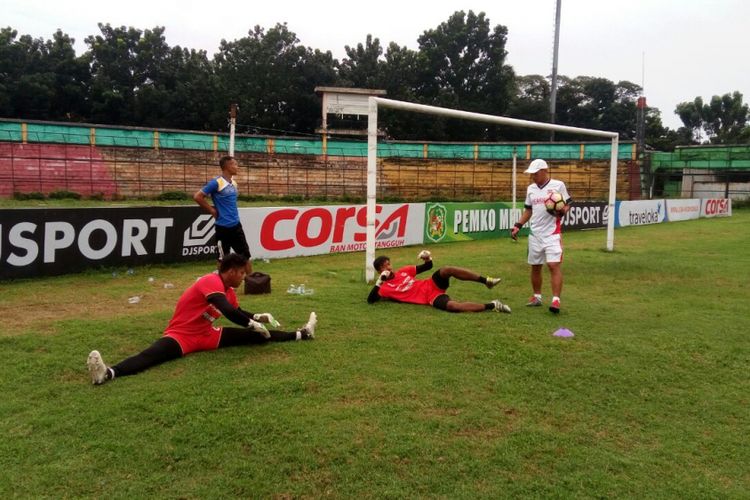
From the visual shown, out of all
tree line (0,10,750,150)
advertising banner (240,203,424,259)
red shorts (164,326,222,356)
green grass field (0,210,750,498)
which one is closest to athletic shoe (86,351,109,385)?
green grass field (0,210,750,498)

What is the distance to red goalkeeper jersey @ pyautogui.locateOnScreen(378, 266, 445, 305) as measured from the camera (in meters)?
6.88

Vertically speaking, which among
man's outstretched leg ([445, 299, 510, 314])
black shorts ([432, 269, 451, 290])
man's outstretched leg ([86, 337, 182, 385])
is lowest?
man's outstretched leg ([86, 337, 182, 385])

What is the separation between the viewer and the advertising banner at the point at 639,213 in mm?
22562

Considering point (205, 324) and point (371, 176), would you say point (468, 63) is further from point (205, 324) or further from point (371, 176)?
point (205, 324)

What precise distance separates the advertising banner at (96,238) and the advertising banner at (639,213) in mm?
17641

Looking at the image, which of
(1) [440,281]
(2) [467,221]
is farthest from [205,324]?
(2) [467,221]

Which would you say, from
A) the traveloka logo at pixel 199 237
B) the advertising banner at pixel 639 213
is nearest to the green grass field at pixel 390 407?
the traveloka logo at pixel 199 237

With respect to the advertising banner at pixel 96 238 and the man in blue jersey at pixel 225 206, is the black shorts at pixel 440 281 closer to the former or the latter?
the man in blue jersey at pixel 225 206

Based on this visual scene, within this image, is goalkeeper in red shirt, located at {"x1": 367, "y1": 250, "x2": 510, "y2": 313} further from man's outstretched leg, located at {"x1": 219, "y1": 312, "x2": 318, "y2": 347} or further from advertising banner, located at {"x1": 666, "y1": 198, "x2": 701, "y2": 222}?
advertising banner, located at {"x1": 666, "y1": 198, "x2": 701, "y2": 222}

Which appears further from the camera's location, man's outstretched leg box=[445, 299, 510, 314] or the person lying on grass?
man's outstretched leg box=[445, 299, 510, 314]

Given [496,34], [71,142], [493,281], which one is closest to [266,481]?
[493,281]

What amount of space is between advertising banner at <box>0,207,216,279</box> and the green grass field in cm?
182

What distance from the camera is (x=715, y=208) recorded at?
98.2 ft

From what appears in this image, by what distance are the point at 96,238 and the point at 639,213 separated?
2164 centimetres
